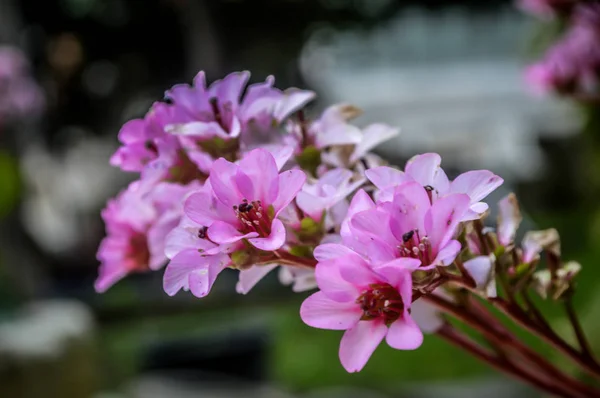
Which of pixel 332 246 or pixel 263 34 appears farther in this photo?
pixel 263 34

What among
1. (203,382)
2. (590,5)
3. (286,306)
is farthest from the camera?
(286,306)

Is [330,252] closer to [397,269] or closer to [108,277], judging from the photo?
[397,269]

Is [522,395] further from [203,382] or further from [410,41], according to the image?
[410,41]

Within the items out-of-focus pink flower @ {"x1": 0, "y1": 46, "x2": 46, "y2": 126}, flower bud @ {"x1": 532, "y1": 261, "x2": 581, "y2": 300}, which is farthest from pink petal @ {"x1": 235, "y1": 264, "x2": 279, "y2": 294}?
out-of-focus pink flower @ {"x1": 0, "y1": 46, "x2": 46, "y2": 126}

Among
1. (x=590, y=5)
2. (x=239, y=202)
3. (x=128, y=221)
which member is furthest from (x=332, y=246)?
(x=590, y=5)

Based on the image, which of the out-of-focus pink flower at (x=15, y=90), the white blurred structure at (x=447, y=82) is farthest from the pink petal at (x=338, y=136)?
the white blurred structure at (x=447, y=82)

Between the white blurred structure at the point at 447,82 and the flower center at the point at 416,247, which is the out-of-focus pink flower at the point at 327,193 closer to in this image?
the flower center at the point at 416,247

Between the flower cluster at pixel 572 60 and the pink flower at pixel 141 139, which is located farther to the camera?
Answer: the flower cluster at pixel 572 60
